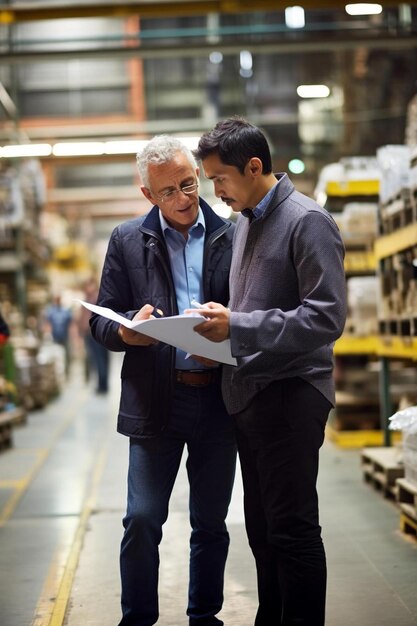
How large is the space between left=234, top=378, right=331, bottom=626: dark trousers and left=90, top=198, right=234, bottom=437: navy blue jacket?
436 mm

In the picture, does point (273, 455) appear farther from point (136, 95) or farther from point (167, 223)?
point (136, 95)

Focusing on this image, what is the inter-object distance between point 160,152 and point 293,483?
1250 millimetres

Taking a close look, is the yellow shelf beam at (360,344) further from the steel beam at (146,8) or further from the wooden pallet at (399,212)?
the steel beam at (146,8)

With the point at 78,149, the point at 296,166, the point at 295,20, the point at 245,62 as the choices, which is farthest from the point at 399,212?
the point at 296,166

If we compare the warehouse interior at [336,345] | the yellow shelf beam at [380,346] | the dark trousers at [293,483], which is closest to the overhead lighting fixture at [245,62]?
the warehouse interior at [336,345]

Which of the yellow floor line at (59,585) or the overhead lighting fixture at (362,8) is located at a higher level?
the overhead lighting fixture at (362,8)

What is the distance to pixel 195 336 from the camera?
→ 127 inches

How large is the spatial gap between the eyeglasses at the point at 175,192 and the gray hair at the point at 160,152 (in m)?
0.07

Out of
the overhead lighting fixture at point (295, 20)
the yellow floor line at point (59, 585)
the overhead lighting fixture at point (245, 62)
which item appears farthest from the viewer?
the overhead lighting fixture at point (245, 62)

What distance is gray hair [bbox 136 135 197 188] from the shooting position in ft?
11.5

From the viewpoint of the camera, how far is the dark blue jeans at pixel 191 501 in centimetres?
357

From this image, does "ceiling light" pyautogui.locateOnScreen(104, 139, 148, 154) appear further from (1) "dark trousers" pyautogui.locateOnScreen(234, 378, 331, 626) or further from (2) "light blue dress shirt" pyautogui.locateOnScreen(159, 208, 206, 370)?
(1) "dark trousers" pyautogui.locateOnScreen(234, 378, 331, 626)

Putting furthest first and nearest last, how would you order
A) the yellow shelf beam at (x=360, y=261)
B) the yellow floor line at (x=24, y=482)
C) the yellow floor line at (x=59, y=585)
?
the yellow shelf beam at (x=360, y=261), the yellow floor line at (x=24, y=482), the yellow floor line at (x=59, y=585)

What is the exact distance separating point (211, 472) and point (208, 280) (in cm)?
73
